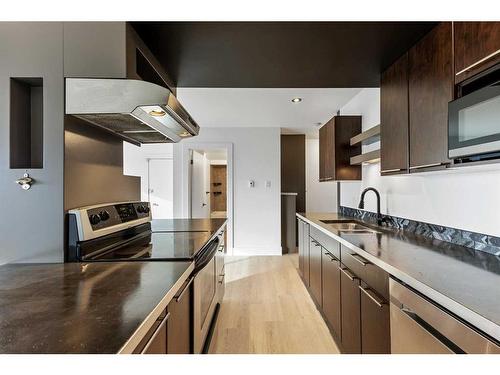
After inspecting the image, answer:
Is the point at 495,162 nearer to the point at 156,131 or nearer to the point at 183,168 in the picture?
the point at 156,131

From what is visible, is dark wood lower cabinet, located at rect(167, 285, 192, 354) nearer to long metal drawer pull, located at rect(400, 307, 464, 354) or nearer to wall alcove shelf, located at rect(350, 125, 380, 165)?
long metal drawer pull, located at rect(400, 307, 464, 354)

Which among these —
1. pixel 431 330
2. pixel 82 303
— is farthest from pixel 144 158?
pixel 431 330

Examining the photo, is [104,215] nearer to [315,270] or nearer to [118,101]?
[118,101]

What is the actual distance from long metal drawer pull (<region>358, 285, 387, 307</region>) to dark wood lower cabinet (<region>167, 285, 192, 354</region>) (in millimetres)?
931

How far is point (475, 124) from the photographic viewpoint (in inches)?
43.8

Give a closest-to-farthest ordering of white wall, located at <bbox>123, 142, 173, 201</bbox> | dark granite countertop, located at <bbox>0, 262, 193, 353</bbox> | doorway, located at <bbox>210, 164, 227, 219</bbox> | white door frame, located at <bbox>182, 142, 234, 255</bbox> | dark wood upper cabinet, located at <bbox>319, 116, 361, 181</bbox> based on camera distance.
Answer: dark granite countertop, located at <bbox>0, 262, 193, 353</bbox> < dark wood upper cabinet, located at <bbox>319, 116, 361, 181</bbox> < white door frame, located at <bbox>182, 142, 234, 255</bbox> < white wall, located at <bbox>123, 142, 173, 201</bbox> < doorway, located at <bbox>210, 164, 227, 219</bbox>

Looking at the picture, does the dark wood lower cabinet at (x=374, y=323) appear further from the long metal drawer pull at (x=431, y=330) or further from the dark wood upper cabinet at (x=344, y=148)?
the dark wood upper cabinet at (x=344, y=148)

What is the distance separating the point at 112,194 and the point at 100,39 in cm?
96

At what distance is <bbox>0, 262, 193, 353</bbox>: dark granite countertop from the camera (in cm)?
61

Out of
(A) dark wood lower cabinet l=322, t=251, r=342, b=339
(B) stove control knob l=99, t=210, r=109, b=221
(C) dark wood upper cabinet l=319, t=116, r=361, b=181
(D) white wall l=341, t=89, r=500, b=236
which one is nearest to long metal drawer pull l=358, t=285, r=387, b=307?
(A) dark wood lower cabinet l=322, t=251, r=342, b=339

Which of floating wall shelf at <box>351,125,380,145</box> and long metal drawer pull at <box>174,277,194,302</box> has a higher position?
floating wall shelf at <box>351,125,380,145</box>

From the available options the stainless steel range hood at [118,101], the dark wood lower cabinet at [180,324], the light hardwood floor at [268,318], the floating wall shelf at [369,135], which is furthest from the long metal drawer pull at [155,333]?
the floating wall shelf at [369,135]

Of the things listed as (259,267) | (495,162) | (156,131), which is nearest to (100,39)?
(156,131)

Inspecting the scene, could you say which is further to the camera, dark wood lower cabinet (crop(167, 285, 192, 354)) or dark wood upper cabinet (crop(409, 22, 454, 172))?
dark wood upper cabinet (crop(409, 22, 454, 172))
